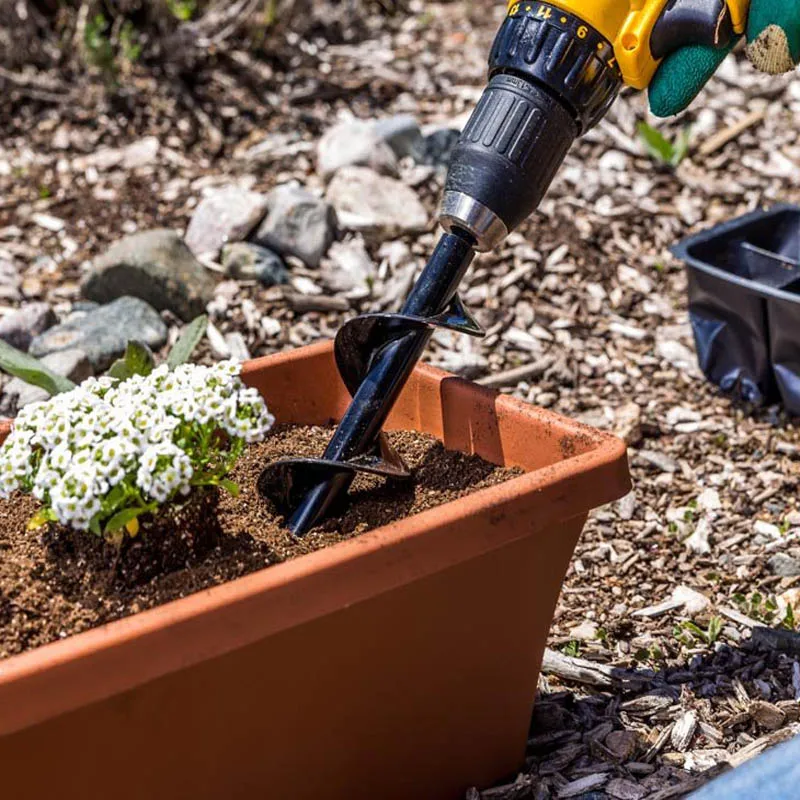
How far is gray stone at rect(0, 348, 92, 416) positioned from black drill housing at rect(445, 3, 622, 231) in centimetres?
127

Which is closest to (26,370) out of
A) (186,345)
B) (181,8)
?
(186,345)

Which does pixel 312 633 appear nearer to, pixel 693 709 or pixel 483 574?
pixel 483 574

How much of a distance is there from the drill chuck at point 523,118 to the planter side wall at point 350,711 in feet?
1.39

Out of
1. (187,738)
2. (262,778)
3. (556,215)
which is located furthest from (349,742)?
(556,215)

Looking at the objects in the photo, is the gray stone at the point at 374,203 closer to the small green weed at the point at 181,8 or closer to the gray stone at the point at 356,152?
the gray stone at the point at 356,152

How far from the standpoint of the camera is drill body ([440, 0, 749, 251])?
1503 millimetres

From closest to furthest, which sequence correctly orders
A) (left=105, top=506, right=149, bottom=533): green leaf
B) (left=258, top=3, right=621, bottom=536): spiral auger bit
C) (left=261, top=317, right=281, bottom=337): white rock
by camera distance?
(left=105, top=506, right=149, bottom=533): green leaf, (left=258, top=3, right=621, bottom=536): spiral auger bit, (left=261, top=317, right=281, bottom=337): white rock

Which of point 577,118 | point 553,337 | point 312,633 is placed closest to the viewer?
point 312,633

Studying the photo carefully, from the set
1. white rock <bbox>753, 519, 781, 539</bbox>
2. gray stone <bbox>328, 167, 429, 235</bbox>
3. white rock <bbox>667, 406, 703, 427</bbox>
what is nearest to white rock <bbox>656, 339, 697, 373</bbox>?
white rock <bbox>667, 406, 703, 427</bbox>

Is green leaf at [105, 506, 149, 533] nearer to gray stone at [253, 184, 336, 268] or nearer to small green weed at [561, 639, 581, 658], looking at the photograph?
small green weed at [561, 639, 581, 658]

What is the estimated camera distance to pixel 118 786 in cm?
120

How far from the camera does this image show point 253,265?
118 inches

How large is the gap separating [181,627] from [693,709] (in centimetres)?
93

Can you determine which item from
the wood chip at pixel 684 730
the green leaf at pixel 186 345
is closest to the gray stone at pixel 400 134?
the green leaf at pixel 186 345
